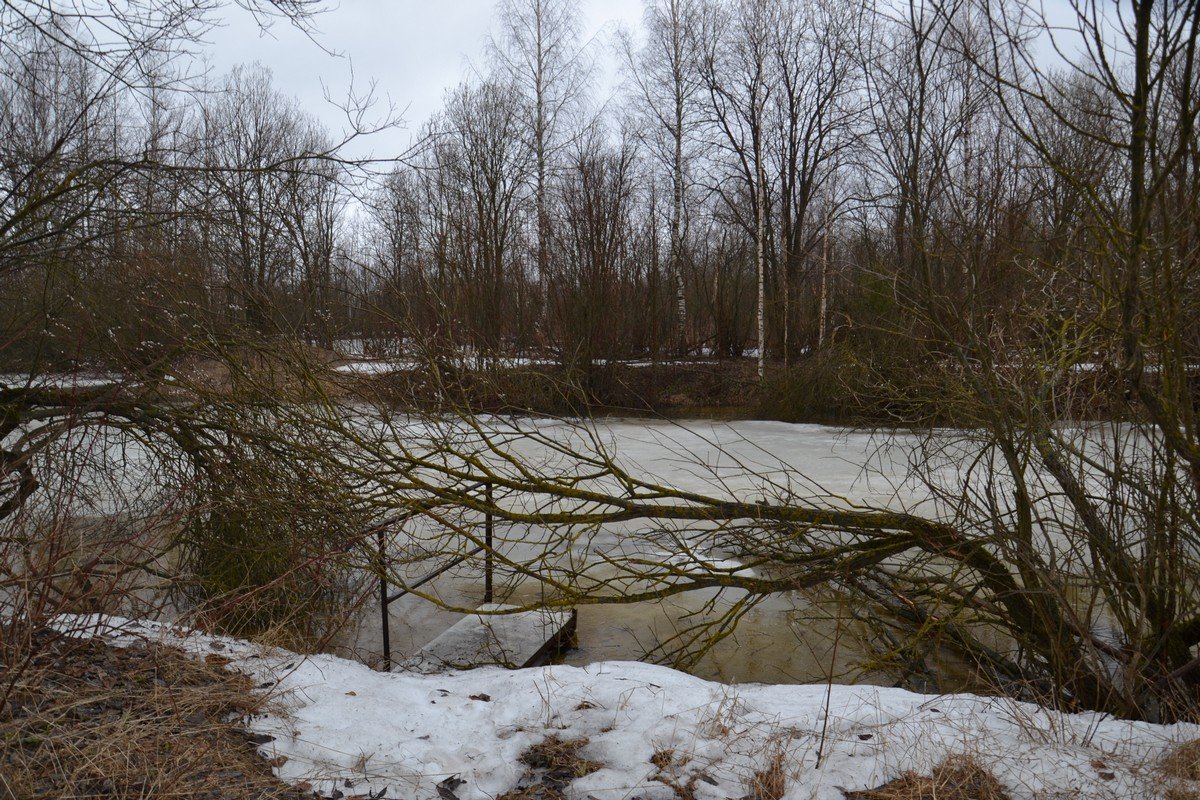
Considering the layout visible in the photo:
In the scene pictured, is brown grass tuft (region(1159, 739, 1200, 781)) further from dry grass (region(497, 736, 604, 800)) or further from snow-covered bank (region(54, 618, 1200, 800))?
dry grass (region(497, 736, 604, 800))

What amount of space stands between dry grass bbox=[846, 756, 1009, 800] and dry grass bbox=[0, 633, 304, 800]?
2.16m

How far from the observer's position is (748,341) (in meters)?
25.8

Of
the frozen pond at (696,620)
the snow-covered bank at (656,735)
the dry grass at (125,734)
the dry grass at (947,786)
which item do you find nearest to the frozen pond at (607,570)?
the frozen pond at (696,620)

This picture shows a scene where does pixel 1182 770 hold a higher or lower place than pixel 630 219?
lower

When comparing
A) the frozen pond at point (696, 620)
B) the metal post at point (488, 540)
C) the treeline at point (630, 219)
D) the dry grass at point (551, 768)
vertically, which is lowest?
the frozen pond at point (696, 620)

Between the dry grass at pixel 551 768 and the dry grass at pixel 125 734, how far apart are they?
0.87 m

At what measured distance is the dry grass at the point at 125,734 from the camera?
271 cm

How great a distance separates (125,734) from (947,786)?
9.97 feet

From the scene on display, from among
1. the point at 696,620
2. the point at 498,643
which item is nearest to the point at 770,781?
the point at 498,643

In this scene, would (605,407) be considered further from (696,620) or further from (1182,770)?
(1182,770)

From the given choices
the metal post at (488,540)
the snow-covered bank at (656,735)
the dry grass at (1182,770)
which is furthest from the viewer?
the metal post at (488,540)

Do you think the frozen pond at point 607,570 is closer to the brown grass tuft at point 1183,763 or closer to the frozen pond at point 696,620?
the frozen pond at point 696,620

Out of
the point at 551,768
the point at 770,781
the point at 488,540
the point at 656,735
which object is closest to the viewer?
the point at 770,781

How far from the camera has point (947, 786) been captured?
9.72ft
